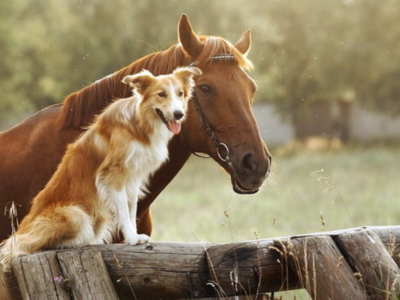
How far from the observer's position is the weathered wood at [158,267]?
16.2ft

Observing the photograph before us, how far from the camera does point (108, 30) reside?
33.0 m

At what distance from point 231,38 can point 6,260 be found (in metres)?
26.9

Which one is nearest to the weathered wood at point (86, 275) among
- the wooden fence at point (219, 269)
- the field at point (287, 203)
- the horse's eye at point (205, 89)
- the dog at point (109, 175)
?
the wooden fence at point (219, 269)

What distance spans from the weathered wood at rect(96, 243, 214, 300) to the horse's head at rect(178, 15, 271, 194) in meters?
0.72

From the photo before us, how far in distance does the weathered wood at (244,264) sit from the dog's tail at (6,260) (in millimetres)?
1115

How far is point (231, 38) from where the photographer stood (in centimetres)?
3138

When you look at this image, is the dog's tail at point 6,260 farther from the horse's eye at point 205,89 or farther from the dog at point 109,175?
→ the horse's eye at point 205,89

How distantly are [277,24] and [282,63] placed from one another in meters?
1.84

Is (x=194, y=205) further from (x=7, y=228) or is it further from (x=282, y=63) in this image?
(x=282, y=63)

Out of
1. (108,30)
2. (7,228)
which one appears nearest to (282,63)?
(108,30)

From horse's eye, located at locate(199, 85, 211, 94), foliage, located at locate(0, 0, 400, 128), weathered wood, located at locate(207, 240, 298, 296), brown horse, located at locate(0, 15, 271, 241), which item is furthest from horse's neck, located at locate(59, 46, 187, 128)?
foliage, located at locate(0, 0, 400, 128)

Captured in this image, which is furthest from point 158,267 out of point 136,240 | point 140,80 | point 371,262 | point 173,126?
point 371,262

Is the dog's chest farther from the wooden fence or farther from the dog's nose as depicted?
the wooden fence

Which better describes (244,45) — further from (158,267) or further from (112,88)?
(158,267)
